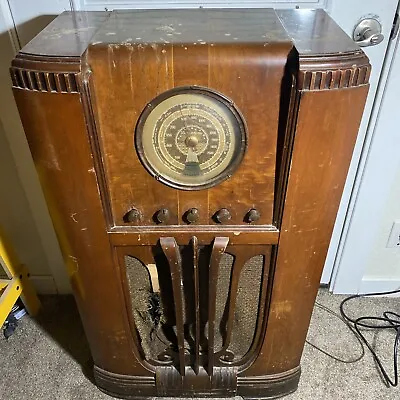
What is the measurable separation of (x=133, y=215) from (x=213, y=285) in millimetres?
235

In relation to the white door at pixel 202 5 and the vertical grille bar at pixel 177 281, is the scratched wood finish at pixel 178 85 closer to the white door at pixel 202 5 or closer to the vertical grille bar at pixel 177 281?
the vertical grille bar at pixel 177 281

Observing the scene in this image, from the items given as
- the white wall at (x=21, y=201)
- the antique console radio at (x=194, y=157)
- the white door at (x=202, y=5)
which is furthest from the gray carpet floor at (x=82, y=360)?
the white door at (x=202, y=5)

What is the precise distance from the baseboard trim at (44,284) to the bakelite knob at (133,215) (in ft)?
2.41

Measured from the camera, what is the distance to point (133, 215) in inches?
34.4

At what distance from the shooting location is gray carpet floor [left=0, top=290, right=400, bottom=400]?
125 centimetres

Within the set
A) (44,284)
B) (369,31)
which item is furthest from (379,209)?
(44,284)

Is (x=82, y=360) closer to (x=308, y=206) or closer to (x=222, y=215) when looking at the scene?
(x=222, y=215)

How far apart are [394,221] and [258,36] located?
2.72 feet

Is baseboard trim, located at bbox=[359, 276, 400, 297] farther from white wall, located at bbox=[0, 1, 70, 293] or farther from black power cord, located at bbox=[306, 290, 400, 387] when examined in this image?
white wall, located at bbox=[0, 1, 70, 293]

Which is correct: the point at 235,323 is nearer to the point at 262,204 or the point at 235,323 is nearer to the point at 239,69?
the point at 262,204

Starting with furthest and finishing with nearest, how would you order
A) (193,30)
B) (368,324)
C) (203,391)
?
(368,324) < (203,391) < (193,30)

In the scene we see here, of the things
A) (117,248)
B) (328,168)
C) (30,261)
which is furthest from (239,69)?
(30,261)

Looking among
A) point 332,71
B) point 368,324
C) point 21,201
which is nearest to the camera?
point 332,71

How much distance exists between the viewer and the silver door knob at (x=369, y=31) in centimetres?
101
